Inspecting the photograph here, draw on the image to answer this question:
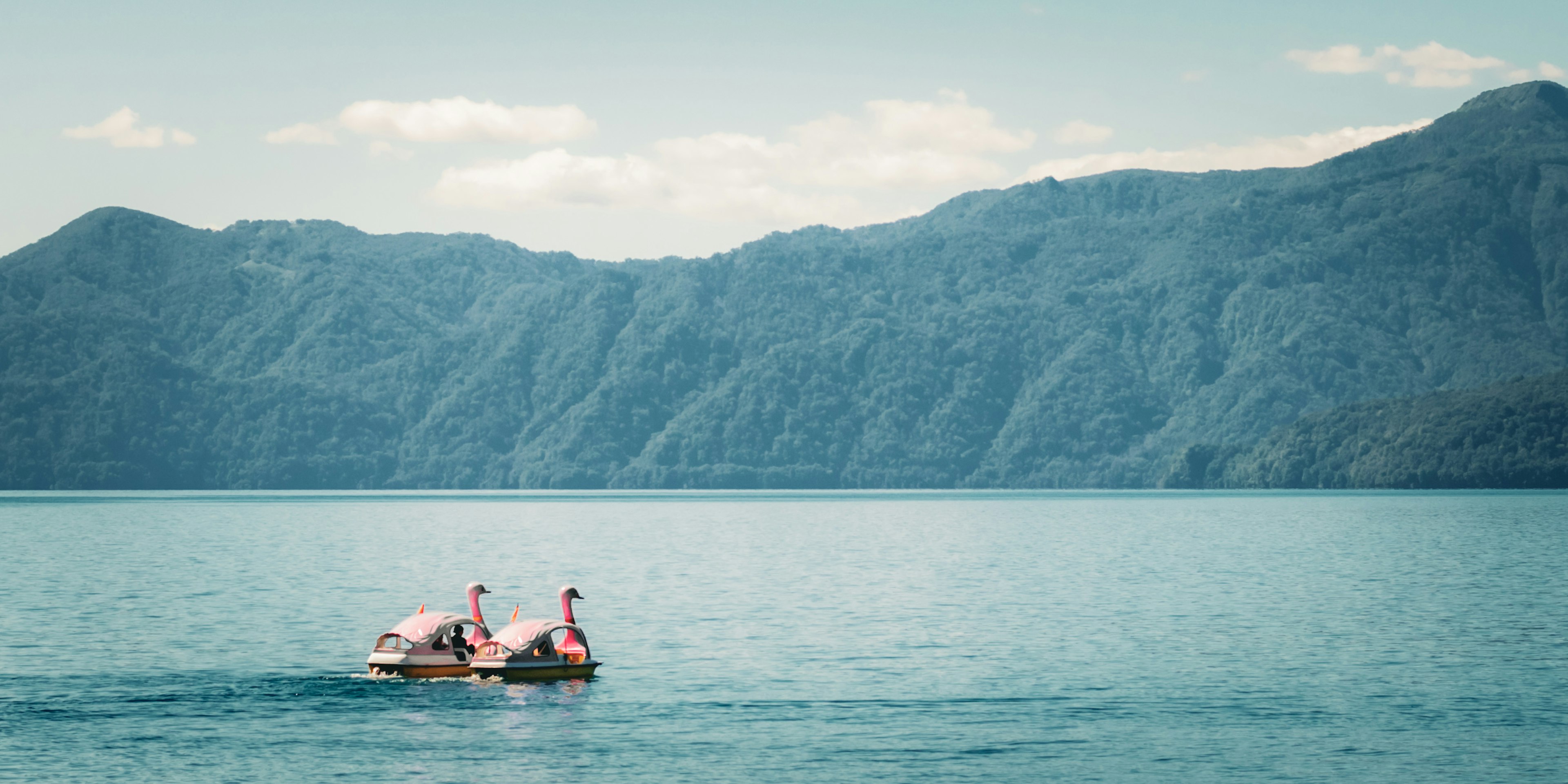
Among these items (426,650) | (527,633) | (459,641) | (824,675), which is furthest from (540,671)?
(824,675)

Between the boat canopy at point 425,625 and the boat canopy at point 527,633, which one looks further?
the boat canopy at point 425,625

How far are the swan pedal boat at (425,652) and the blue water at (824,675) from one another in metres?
0.81

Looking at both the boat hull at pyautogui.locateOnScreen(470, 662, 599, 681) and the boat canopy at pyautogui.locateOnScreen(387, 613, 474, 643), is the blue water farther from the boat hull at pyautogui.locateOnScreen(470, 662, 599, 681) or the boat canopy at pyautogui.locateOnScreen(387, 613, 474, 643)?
the boat canopy at pyautogui.locateOnScreen(387, 613, 474, 643)

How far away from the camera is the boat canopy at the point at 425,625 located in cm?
4434

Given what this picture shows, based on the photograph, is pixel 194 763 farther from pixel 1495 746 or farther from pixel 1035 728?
pixel 1495 746

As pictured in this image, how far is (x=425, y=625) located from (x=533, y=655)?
3280 millimetres

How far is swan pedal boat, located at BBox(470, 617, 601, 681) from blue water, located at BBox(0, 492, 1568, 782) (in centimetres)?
51

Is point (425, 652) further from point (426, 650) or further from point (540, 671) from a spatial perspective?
point (540, 671)

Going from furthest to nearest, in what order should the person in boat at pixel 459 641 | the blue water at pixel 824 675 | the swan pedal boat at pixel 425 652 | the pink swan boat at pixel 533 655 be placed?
1. the person in boat at pixel 459 641
2. the swan pedal boat at pixel 425 652
3. the pink swan boat at pixel 533 655
4. the blue water at pixel 824 675

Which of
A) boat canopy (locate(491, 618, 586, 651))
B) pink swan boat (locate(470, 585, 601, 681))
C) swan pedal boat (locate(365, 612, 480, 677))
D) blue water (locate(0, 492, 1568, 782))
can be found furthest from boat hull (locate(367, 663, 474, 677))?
boat canopy (locate(491, 618, 586, 651))

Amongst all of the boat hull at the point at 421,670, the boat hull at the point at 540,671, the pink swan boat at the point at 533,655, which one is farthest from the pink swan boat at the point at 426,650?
the boat hull at the point at 540,671

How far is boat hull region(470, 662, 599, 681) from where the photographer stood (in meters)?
43.8

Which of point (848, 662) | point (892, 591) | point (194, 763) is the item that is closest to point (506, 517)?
point (892, 591)

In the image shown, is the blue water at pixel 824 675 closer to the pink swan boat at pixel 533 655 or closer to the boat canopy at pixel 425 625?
the pink swan boat at pixel 533 655
